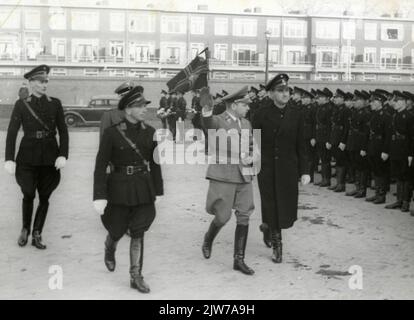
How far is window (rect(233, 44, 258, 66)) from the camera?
58.2m

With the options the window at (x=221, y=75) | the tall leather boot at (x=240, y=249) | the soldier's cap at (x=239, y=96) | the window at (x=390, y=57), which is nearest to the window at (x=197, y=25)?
the window at (x=221, y=75)

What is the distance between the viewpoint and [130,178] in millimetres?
5527

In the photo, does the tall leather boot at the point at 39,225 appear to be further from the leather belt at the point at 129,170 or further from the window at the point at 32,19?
the window at the point at 32,19

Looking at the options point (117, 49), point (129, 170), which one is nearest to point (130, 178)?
point (129, 170)

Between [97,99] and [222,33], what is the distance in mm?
29951

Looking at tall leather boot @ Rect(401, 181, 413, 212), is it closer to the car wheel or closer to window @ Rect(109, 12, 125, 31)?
the car wheel

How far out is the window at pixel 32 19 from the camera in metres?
54.9

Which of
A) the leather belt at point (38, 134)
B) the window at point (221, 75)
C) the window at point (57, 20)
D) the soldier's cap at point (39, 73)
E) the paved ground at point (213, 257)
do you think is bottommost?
the paved ground at point (213, 257)

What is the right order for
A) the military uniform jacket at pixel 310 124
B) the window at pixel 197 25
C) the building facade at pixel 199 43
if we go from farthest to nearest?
1. the window at pixel 197 25
2. the building facade at pixel 199 43
3. the military uniform jacket at pixel 310 124

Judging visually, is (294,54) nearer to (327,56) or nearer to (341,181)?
(327,56)

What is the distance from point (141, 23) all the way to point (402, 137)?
161 ft

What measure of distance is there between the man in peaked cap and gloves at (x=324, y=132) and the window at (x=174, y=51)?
45280mm

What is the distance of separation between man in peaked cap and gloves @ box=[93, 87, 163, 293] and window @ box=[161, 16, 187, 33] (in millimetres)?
52519

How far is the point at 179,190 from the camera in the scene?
1144 cm
